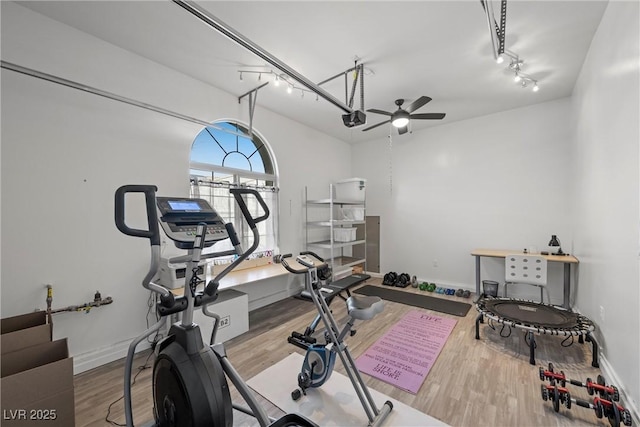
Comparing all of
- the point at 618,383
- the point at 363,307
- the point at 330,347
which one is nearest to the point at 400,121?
the point at 363,307

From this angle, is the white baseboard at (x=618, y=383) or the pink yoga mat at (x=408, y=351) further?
the pink yoga mat at (x=408, y=351)

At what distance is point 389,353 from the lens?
2672 millimetres

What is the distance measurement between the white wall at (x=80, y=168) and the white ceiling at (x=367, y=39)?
261mm

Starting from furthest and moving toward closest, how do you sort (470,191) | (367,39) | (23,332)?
(470,191), (367,39), (23,332)

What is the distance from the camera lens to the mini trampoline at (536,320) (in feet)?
8.04

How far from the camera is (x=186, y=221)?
1.33 m

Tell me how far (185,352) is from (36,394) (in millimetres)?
1026

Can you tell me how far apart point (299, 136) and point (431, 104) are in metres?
2.27

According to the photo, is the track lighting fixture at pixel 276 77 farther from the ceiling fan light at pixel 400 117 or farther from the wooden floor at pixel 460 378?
the wooden floor at pixel 460 378

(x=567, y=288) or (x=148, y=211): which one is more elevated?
(x=148, y=211)

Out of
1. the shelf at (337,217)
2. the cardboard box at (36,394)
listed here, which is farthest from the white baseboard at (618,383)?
the cardboard box at (36,394)

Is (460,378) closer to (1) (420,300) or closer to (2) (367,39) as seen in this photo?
(1) (420,300)

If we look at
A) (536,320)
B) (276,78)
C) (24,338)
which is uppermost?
(276,78)

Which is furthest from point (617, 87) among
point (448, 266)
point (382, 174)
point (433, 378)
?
point (382, 174)
